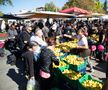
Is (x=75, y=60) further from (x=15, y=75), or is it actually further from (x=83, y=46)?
(x=15, y=75)

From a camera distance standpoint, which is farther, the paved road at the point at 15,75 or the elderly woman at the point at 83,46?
the elderly woman at the point at 83,46

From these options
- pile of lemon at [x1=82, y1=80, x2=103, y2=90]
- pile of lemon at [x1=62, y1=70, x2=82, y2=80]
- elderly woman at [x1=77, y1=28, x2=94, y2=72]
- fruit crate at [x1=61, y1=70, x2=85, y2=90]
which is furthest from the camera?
elderly woman at [x1=77, y1=28, x2=94, y2=72]

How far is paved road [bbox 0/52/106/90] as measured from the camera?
7.77 metres

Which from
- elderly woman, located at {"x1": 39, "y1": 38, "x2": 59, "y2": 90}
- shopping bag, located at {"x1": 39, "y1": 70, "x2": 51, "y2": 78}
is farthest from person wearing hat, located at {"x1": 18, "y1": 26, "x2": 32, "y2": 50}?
shopping bag, located at {"x1": 39, "y1": 70, "x2": 51, "y2": 78}

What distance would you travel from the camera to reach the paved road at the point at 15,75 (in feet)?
25.5

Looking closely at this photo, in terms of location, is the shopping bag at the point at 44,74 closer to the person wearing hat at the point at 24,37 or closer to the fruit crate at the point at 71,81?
the fruit crate at the point at 71,81

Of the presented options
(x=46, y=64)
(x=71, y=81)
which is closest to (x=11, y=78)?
(x=46, y=64)

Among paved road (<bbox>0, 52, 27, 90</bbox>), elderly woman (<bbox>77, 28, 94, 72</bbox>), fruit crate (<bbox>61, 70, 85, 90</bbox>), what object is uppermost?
elderly woman (<bbox>77, 28, 94, 72</bbox>)

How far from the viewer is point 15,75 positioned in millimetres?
8930

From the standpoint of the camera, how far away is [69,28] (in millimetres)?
14398

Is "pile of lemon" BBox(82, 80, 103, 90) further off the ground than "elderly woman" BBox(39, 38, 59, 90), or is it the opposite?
"elderly woman" BBox(39, 38, 59, 90)

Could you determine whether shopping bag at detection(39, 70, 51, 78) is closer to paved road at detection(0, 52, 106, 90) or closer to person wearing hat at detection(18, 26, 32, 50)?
paved road at detection(0, 52, 106, 90)

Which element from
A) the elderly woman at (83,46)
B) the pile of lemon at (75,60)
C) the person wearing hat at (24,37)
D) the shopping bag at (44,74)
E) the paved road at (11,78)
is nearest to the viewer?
the shopping bag at (44,74)

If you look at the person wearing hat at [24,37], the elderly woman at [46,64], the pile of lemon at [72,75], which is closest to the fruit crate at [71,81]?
the pile of lemon at [72,75]
